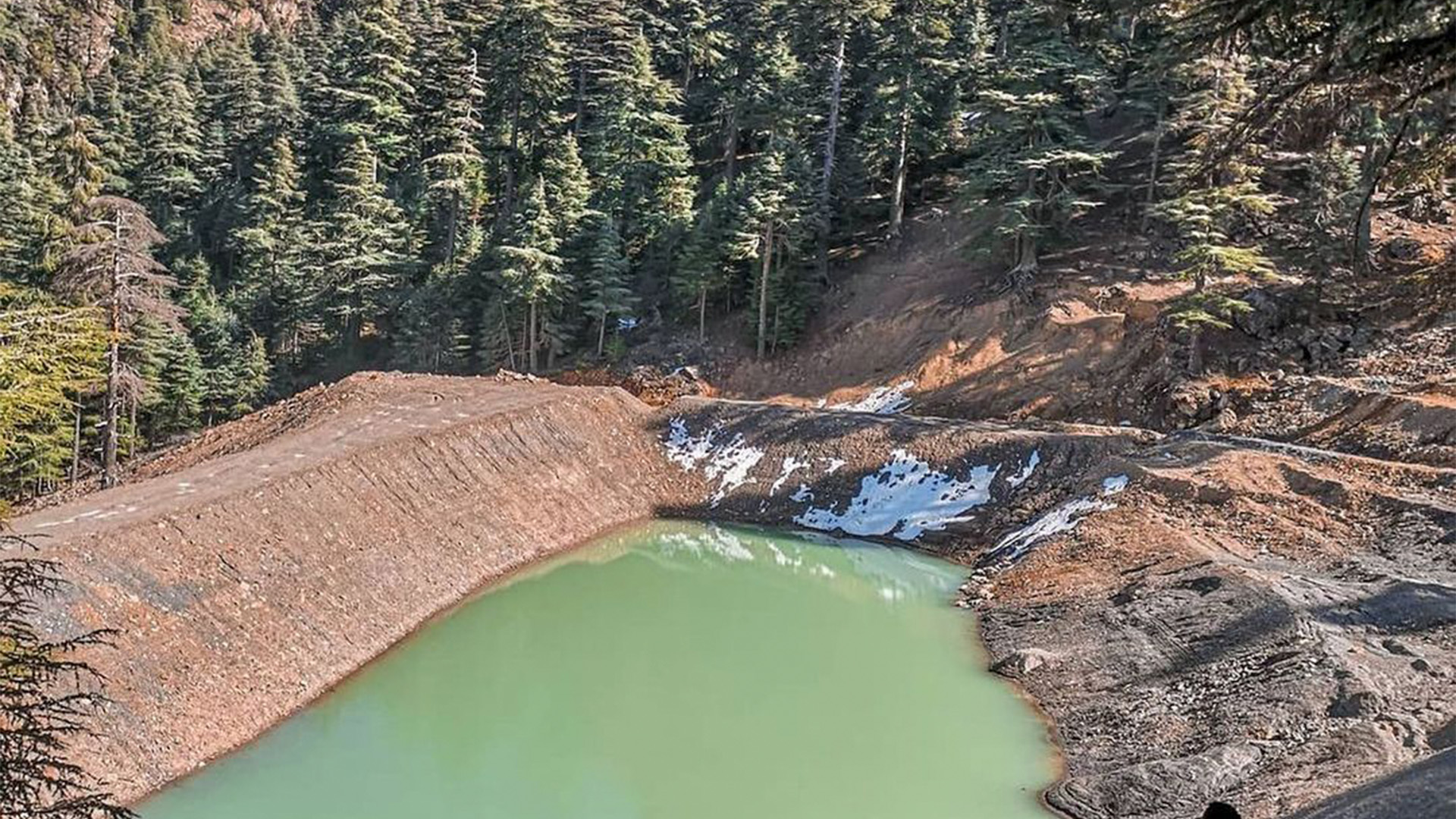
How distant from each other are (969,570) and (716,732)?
1041cm

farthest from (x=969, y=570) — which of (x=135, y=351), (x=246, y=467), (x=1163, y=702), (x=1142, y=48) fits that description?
(x=135, y=351)

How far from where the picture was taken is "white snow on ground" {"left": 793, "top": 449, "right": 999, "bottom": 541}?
26047 millimetres

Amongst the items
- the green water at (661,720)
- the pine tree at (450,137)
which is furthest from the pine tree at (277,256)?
the green water at (661,720)

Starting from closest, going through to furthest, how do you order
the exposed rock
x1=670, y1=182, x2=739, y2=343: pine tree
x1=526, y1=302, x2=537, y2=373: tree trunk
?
the exposed rock < x1=670, y1=182, x2=739, y2=343: pine tree < x1=526, y1=302, x2=537, y2=373: tree trunk

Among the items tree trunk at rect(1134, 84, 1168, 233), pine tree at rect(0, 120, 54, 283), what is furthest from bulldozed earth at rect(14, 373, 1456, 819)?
pine tree at rect(0, 120, 54, 283)

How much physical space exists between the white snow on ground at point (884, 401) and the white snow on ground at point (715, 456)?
4.93 metres

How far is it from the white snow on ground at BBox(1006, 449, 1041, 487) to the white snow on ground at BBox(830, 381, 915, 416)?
716 centimetres

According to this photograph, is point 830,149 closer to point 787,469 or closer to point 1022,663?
point 787,469

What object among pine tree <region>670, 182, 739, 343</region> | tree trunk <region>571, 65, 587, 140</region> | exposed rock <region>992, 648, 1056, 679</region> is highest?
tree trunk <region>571, 65, 587, 140</region>

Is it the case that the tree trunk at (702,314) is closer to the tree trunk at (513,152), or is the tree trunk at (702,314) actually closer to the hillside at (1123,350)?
the hillside at (1123,350)

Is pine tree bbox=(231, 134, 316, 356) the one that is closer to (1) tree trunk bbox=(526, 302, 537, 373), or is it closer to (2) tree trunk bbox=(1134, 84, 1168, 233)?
(1) tree trunk bbox=(526, 302, 537, 373)

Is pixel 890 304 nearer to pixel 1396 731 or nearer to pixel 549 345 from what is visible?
pixel 549 345

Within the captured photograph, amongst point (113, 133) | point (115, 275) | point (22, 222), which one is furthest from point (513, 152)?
point (115, 275)

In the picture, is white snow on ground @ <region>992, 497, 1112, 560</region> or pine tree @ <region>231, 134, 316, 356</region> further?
pine tree @ <region>231, 134, 316, 356</region>
